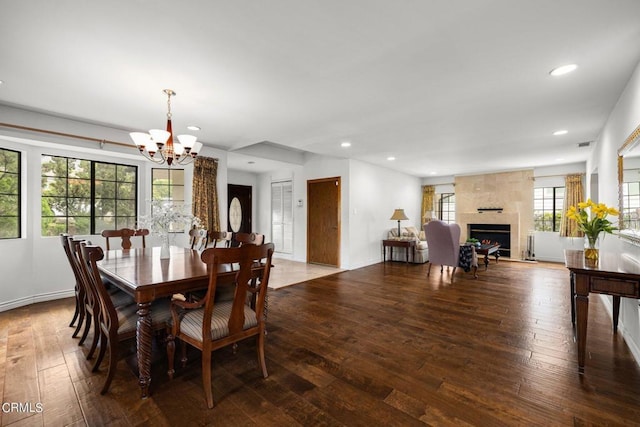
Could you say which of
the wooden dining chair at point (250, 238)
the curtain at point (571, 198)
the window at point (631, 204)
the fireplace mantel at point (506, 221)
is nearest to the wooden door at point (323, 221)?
the wooden dining chair at point (250, 238)

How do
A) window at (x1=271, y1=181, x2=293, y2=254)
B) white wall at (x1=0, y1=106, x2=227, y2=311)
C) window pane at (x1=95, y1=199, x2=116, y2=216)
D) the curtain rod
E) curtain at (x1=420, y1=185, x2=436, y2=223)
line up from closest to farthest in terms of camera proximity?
the curtain rod < white wall at (x1=0, y1=106, x2=227, y2=311) < window pane at (x1=95, y1=199, x2=116, y2=216) < window at (x1=271, y1=181, x2=293, y2=254) < curtain at (x1=420, y1=185, x2=436, y2=223)

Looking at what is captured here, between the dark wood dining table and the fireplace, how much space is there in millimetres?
7919

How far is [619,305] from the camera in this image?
9.15 ft

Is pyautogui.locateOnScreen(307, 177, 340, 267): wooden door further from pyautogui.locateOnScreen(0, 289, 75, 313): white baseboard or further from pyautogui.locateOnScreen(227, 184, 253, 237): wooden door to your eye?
pyautogui.locateOnScreen(0, 289, 75, 313): white baseboard

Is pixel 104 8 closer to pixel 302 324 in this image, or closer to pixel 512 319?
pixel 302 324

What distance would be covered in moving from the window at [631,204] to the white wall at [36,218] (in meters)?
5.82

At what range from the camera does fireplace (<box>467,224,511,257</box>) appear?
296 inches

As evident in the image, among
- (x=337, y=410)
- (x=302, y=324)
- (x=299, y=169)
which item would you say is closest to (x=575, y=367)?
(x=337, y=410)

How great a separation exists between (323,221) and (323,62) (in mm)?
4459

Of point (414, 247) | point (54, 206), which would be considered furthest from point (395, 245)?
point (54, 206)

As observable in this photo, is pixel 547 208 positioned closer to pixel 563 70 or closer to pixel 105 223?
pixel 563 70

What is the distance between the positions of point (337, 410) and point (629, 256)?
283 centimetres

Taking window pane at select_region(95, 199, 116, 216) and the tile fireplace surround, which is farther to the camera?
the tile fireplace surround

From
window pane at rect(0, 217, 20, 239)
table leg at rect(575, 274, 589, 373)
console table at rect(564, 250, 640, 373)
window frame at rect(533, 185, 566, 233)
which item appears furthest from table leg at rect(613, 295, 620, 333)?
window pane at rect(0, 217, 20, 239)
